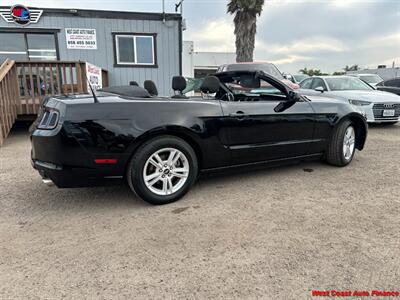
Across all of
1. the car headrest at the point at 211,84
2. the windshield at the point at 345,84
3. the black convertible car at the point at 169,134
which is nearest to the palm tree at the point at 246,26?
the windshield at the point at 345,84

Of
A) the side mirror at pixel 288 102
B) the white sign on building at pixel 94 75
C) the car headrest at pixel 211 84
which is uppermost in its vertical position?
the white sign on building at pixel 94 75

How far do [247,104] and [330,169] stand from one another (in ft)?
5.57

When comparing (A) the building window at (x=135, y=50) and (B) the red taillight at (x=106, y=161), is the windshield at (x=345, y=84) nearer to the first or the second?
(A) the building window at (x=135, y=50)

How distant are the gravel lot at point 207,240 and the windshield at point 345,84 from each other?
5.14 meters

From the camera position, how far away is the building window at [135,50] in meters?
9.99

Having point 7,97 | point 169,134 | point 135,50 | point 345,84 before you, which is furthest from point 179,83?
point 135,50

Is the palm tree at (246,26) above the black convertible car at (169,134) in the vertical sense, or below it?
above

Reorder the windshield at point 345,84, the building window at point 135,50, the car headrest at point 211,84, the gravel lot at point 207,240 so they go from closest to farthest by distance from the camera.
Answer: the gravel lot at point 207,240
the car headrest at point 211,84
the windshield at point 345,84
the building window at point 135,50

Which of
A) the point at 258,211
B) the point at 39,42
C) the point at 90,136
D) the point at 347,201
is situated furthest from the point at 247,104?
the point at 39,42

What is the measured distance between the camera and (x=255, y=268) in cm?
199

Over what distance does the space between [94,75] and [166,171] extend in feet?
20.7

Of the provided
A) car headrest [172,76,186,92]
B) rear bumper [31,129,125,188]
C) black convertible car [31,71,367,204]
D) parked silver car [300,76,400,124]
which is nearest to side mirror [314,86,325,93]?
parked silver car [300,76,400,124]

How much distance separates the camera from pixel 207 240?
7.70 ft

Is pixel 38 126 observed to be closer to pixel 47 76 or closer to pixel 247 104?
pixel 247 104
